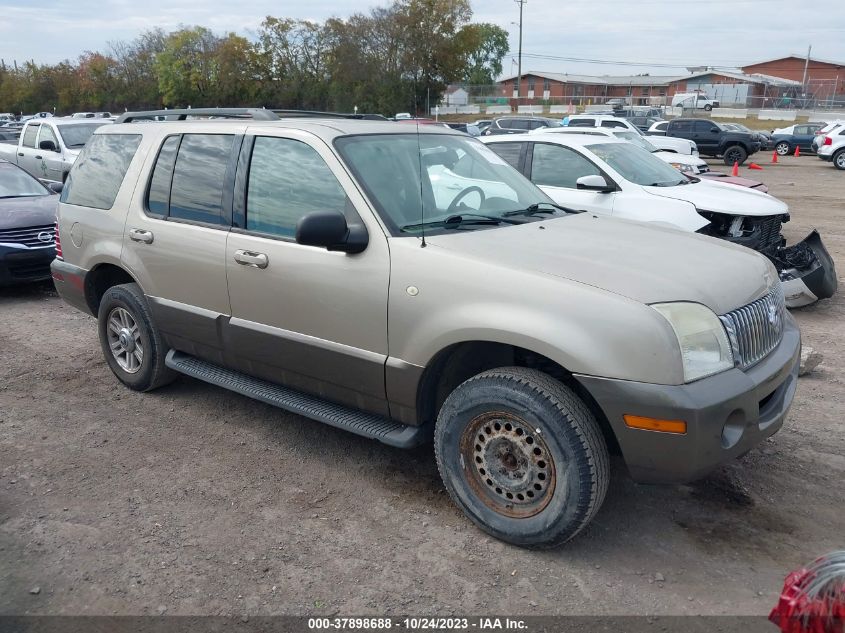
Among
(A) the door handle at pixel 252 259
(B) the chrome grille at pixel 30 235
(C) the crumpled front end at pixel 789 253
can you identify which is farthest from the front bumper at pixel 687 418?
(B) the chrome grille at pixel 30 235

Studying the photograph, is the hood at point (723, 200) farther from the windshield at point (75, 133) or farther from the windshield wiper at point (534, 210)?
the windshield at point (75, 133)

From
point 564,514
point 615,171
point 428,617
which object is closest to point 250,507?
point 428,617

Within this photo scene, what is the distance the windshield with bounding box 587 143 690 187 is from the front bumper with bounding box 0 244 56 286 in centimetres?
643

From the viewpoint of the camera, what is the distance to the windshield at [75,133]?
14.4 meters

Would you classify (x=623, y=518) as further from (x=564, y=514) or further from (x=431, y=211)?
(x=431, y=211)

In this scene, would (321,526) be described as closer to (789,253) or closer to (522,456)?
(522,456)

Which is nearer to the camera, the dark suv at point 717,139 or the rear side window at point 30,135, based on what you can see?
the rear side window at point 30,135

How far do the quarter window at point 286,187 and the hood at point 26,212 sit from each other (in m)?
5.16

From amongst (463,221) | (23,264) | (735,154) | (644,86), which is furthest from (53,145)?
(644,86)

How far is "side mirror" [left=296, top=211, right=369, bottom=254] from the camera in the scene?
11.3ft

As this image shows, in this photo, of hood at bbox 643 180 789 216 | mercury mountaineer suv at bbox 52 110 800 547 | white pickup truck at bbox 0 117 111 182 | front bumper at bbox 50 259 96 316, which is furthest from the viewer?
white pickup truck at bbox 0 117 111 182

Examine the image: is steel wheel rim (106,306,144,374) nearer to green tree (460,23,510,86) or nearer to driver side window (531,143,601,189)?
driver side window (531,143,601,189)

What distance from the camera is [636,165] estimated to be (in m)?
8.56

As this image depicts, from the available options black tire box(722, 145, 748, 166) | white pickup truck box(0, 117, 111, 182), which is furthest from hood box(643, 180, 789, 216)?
black tire box(722, 145, 748, 166)
